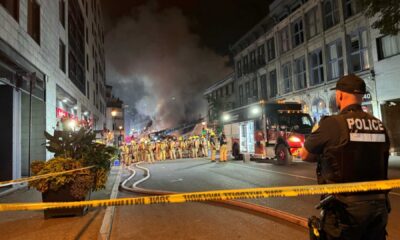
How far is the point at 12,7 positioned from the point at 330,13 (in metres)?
20.9

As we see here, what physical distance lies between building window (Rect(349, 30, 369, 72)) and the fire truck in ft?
23.5

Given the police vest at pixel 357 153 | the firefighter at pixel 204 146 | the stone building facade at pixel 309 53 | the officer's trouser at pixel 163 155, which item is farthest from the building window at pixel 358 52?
the police vest at pixel 357 153

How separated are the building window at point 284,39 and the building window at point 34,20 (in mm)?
21932

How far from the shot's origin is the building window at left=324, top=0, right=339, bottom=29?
23031mm

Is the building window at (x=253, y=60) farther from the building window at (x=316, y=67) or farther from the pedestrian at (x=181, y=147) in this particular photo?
the pedestrian at (x=181, y=147)

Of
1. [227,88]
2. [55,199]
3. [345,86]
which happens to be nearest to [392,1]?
[345,86]

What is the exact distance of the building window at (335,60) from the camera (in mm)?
22875

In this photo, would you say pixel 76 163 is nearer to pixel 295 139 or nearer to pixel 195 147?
pixel 295 139

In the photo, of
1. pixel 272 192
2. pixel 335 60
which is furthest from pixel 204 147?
pixel 272 192

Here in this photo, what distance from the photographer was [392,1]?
10.8 m

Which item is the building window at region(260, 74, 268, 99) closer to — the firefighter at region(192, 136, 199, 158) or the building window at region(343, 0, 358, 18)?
the firefighter at region(192, 136, 199, 158)

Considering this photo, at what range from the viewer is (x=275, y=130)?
16.0 m

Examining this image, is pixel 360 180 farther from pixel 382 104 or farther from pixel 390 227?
pixel 382 104

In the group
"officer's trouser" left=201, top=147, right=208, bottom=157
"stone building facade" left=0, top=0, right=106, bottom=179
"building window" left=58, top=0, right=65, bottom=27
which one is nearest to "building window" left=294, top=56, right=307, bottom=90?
"officer's trouser" left=201, top=147, right=208, bottom=157
